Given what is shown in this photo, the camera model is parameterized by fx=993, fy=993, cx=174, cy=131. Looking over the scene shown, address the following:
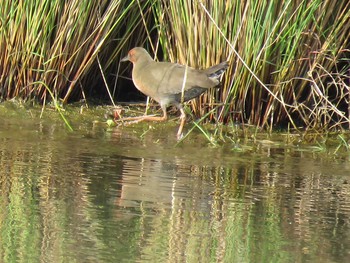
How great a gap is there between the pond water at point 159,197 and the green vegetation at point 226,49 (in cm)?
35

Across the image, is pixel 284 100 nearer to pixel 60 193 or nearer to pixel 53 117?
pixel 53 117

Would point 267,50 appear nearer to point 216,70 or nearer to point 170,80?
point 216,70

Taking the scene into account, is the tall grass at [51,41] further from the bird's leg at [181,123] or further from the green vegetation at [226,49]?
the bird's leg at [181,123]

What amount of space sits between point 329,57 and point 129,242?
347cm

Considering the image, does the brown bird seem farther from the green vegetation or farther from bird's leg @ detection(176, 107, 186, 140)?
the green vegetation

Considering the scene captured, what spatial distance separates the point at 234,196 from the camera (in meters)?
5.16

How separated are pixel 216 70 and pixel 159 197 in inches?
75.9

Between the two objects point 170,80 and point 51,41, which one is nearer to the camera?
point 170,80

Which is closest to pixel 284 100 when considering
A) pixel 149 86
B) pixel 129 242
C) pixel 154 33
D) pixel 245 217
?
pixel 149 86

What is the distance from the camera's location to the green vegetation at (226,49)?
271 inches

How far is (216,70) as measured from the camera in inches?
264

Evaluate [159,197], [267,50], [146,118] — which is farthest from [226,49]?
[159,197]

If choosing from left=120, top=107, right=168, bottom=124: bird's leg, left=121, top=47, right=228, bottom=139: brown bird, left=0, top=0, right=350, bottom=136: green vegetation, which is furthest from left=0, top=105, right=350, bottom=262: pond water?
left=0, top=0, right=350, bottom=136: green vegetation

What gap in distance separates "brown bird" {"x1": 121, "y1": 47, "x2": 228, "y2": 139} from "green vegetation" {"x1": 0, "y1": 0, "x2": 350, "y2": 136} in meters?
0.20
